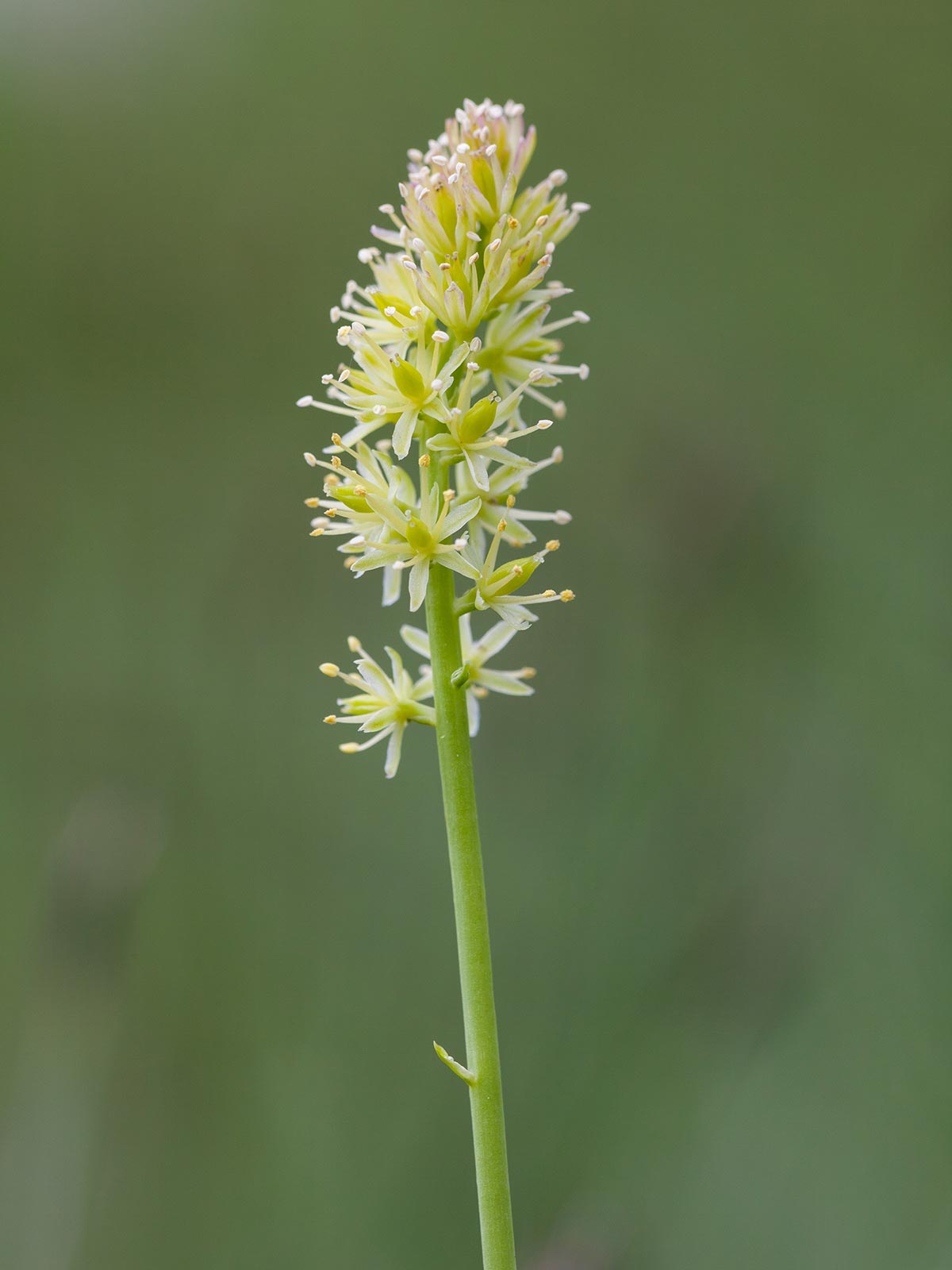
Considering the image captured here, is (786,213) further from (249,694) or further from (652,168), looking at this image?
(249,694)

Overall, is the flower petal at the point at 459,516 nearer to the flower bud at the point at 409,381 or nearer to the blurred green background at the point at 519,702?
the flower bud at the point at 409,381

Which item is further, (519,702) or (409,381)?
(519,702)

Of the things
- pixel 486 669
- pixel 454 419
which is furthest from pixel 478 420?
pixel 486 669

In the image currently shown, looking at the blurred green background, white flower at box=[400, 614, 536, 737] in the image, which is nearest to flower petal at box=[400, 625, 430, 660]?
white flower at box=[400, 614, 536, 737]

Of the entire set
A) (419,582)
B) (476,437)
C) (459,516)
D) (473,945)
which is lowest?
(473,945)

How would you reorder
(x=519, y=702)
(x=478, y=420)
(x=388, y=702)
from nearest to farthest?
(x=478, y=420) → (x=388, y=702) → (x=519, y=702)

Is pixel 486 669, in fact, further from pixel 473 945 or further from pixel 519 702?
pixel 519 702

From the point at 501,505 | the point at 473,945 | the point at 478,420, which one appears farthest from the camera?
the point at 501,505
